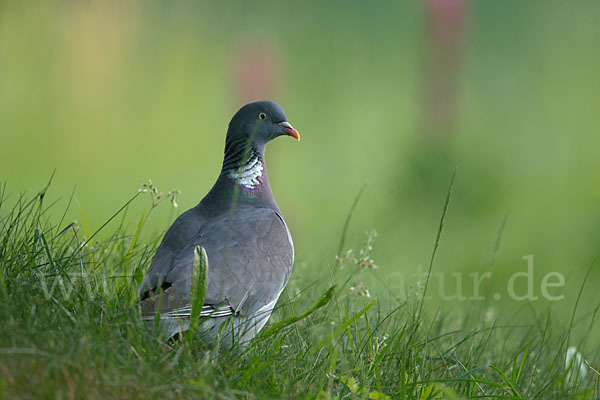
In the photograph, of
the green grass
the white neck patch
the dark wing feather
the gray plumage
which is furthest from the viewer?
the white neck patch

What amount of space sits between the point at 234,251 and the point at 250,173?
597mm

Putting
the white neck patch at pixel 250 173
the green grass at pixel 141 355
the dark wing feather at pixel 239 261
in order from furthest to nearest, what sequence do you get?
the white neck patch at pixel 250 173, the dark wing feather at pixel 239 261, the green grass at pixel 141 355

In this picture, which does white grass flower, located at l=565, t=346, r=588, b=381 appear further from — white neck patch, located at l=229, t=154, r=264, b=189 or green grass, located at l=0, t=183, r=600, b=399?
white neck patch, located at l=229, t=154, r=264, b=189

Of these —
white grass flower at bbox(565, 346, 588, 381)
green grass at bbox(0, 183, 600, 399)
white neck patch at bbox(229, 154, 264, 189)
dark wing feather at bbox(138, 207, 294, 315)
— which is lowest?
white grass flower at bbox(565, 346, 588, 381)

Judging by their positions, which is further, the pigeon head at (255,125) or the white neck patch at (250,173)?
the pigeon head at (255,125)

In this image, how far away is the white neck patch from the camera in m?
3.98

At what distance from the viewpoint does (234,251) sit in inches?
141

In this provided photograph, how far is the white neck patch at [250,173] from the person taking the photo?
3.98 metres

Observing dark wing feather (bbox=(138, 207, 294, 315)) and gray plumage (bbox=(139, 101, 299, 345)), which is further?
dark wing feather (bbox=(138, 207, 294, 315))

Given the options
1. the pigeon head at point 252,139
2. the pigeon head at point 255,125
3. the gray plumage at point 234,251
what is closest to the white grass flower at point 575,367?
the gray plumage at point 234,251

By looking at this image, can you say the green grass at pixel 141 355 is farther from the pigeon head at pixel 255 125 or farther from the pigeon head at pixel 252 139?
the pigeon head at pixel 255 125

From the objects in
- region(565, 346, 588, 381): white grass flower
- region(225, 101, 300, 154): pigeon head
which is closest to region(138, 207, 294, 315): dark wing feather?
region(225, 101, 300, 154): pigeon head

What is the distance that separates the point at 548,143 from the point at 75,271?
813 cm

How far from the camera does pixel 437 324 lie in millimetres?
4160
